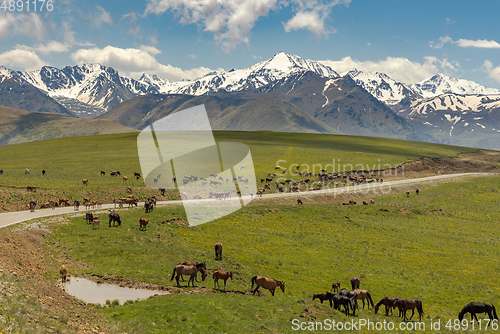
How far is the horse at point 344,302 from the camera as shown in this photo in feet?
73.4

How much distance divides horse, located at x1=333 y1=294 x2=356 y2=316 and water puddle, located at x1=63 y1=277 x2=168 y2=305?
38.9ft

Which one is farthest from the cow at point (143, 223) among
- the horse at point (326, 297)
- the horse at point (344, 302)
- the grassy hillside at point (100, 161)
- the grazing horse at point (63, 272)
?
the grassy hillside at point (100, 161)

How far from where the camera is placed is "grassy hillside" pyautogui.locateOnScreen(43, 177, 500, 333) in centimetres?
1963

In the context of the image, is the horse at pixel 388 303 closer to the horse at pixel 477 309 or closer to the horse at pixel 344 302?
the horse at pixel 344 302

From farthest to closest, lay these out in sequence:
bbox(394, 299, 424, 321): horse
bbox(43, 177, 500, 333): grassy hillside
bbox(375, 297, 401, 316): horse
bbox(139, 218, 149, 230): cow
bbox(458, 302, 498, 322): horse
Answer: bbox(139, 218, 149, 230): cow → bbox(375, 297, 401, 316): horse → bbox(458, 302, 498, 322): horse → bbox(394, 299, 424, 321): horse → bbox(43, 177, 500, 333): grassy hillside

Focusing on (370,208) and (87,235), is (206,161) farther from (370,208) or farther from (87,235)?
(87,235)

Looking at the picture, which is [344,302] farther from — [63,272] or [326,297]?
[63,272]

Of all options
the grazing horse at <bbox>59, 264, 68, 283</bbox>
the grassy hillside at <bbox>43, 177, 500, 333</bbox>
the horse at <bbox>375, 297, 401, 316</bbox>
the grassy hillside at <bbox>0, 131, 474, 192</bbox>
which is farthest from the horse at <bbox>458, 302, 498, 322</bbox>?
the grassy hillside at <bbox>0, 131, 474, 192</bbox>

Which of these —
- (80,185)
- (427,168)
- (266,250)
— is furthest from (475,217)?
(80,185)

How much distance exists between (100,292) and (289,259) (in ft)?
64.0

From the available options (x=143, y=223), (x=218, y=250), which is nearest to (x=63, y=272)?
(x=218, y=250)

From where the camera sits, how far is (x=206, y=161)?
101750mm

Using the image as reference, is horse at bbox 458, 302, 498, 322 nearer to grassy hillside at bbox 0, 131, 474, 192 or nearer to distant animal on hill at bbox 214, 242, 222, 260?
distant animal on hill at bbox 214, 242, 222, 260

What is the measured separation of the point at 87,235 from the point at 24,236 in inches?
221
